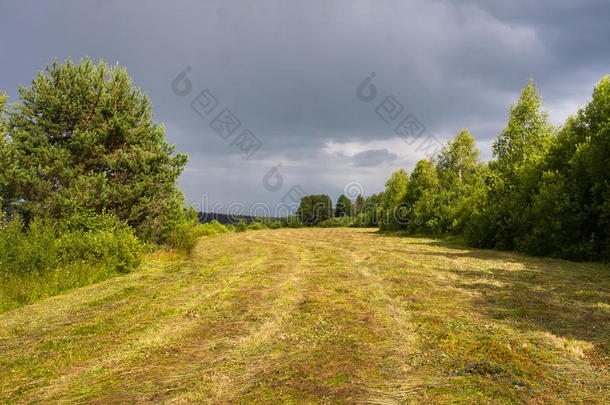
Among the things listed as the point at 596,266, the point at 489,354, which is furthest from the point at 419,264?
the point at 489,354

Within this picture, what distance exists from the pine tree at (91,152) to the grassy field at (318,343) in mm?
6189

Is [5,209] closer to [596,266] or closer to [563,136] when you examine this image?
[596,266]

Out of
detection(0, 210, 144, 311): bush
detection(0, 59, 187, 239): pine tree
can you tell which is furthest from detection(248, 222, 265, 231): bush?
detection(0, 210, 144, 311): bush

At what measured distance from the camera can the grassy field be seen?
3238 mm

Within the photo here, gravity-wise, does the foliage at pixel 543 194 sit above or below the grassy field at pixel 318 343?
above

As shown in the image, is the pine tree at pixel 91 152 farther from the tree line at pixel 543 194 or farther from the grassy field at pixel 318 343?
the tree line at pixel 543 194

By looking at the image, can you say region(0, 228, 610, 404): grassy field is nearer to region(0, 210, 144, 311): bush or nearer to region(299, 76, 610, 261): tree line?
region(0, 210, 144, 311): bush

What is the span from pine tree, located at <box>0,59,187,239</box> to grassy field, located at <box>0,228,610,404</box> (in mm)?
6189

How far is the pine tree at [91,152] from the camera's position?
477 inches

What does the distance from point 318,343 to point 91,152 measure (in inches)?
569

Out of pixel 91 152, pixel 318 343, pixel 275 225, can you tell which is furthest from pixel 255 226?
pixel 318 343

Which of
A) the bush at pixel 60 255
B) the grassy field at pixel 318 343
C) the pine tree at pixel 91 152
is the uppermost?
the pine tree at pixel 91 152


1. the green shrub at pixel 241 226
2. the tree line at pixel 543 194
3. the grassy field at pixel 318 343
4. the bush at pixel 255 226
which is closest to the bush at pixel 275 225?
the bush at pixel 255 226

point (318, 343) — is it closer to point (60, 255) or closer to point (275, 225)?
point (60, 255)
